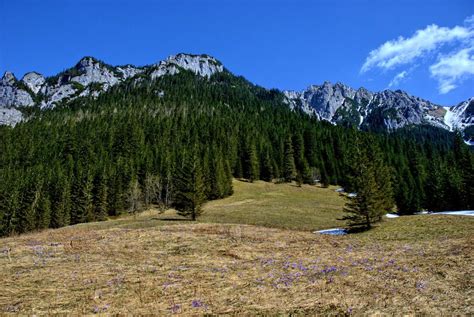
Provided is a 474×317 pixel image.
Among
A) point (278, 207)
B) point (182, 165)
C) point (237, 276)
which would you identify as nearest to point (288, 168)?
point (182, 165)

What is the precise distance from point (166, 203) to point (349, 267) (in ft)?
250

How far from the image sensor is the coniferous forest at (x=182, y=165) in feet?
234

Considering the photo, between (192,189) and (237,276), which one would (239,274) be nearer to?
(237,276)

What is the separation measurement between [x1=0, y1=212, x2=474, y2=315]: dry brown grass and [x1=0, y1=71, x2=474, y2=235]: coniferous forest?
63.9 feet

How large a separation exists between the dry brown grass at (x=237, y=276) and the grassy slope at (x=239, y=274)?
0.14 ft

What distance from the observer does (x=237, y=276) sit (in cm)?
1662

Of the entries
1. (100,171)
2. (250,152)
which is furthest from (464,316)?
(250,152)

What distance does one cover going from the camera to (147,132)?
154 meters

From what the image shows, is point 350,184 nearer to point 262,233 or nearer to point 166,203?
point 262,233

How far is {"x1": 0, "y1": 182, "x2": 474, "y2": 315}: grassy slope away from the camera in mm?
12070

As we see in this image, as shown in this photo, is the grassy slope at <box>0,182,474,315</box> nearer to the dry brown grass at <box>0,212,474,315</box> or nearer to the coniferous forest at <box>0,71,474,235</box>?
the dry brown grass at <box>0,212,474,315</box>

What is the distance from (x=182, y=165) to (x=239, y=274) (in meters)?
70.2

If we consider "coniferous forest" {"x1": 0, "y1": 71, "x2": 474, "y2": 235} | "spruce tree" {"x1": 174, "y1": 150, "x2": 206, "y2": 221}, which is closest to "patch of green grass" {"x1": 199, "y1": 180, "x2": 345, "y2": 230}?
"spruce tree" {"x1": 174, "y1": 150, "x2": 206, "y2": 221}

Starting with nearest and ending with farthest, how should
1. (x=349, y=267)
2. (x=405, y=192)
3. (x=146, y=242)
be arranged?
(x=349, y=267)
(x=146, y=242)
(x=405, y=192)
